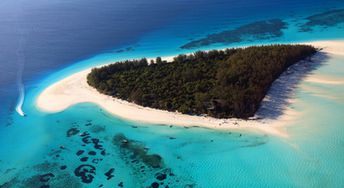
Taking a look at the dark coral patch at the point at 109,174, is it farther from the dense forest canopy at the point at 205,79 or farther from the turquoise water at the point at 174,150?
the dense forest canopy at the point at 205,79

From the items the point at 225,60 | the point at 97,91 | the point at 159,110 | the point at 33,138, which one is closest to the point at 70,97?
the point at 97,91

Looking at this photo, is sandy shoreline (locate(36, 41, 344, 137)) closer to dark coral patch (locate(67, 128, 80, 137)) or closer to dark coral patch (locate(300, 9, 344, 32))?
dark coral patch (locate(67, 128, 80, 137))

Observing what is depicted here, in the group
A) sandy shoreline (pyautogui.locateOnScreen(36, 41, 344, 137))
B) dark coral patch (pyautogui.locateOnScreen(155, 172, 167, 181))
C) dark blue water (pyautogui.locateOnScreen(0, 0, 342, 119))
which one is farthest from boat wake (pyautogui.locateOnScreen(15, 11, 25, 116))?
dark coral patch (pyautogui.locateOnScreen(155, 172, 167, 181))

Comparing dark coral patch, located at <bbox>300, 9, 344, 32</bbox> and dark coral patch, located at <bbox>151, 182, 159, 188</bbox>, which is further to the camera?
dark coral patch, located at <bbox>300, 9, 344, 32</bbox>

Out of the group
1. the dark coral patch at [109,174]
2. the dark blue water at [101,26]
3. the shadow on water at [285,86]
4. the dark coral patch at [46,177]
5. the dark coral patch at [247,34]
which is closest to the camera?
the dark coral patch at [109,174]

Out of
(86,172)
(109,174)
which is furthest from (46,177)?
(109,174)

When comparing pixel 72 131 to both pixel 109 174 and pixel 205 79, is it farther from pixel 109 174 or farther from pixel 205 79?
pixel 205 79

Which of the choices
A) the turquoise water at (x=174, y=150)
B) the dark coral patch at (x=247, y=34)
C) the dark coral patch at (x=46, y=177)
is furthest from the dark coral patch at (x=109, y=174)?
the dark coral patch at (x=247, y=34)
